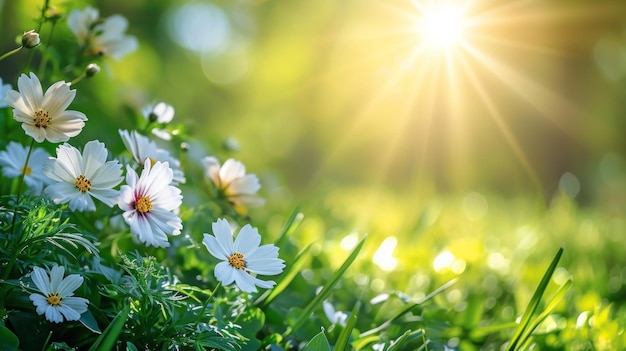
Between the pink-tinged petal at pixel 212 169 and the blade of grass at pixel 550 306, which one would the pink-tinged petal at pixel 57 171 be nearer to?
the pink-tinged petal at pixel 212 169

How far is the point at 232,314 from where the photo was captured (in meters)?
0.79

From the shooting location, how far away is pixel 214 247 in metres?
0.65

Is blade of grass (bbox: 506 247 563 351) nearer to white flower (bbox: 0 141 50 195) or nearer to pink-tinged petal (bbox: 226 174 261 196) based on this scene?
pink-tinged petal (bbox: 226 174 261 196)

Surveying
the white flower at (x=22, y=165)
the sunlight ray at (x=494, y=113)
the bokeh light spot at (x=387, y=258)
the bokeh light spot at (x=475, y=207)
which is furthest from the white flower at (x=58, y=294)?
the sunlight ray at (x=494, y=113)

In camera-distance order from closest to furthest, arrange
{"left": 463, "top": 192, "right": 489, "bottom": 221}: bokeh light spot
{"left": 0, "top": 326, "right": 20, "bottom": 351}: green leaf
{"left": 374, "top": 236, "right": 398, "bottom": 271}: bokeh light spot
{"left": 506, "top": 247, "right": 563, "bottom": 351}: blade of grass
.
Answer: {"left": 0, "top": 326, "right": 20, "bottom": 351}: green leaf < {"left": 506, "top": 247, "right": 563, "bottom": 351}: blade of grass < {"left": 374, "top": 236, "right": 398, "bottom": 271}: bokeh light spot < {"left": 463, "top": 192, "right": 489, "bottom": 221}: bokeh light spot

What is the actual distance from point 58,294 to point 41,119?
0.63 feet

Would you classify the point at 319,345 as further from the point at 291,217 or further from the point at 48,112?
the point at 48,112

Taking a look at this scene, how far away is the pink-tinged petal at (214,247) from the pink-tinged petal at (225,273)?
1cm

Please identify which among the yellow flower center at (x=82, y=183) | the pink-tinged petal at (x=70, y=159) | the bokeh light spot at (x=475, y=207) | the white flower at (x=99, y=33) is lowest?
the yellow flower center at (x=82, y=183)

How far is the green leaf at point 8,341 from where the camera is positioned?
0.59 meters

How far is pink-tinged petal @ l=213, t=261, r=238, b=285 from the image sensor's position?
0.62m

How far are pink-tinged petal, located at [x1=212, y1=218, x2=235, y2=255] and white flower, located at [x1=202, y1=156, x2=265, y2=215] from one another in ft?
0.70

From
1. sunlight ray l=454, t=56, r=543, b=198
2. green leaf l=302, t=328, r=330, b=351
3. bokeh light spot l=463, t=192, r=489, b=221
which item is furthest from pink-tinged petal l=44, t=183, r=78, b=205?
sunlight ray l=454, t=56, r=543, b=198

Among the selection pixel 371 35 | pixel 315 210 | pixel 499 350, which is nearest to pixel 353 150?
pixel 371 35
